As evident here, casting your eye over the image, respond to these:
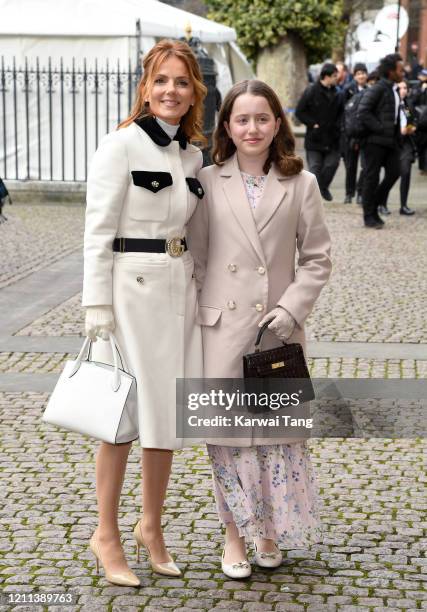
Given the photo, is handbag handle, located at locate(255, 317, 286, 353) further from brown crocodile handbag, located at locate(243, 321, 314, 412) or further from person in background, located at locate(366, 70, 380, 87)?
person in background, located at locate(366, 70, 380, 87)

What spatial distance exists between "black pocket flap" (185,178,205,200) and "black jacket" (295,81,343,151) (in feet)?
38.9

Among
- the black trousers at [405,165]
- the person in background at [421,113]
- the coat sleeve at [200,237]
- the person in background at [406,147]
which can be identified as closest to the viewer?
the coat sleeve at [200,237]

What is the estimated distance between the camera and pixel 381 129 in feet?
43.5

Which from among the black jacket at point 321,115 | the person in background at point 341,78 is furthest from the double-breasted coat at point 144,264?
the person in background at point 341,78

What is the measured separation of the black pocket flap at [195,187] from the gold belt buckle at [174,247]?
0.16 meters

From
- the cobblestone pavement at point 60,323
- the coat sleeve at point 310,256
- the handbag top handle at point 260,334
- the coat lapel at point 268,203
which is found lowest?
the cobblestone pavement at point 60,323

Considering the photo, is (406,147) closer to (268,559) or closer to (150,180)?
(268,559)

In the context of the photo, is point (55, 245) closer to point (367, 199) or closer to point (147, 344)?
point (367, 199)

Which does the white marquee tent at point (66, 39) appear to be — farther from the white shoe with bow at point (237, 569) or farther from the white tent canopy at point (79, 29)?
the white shoe with bow at point (237, 569)

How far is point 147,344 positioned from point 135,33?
12.4 metres

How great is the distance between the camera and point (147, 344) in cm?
389

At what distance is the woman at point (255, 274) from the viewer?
3.98 meters

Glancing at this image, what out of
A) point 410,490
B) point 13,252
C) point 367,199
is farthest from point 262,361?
point 367,199

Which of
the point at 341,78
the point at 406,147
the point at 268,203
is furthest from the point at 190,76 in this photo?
the point at 341,78
